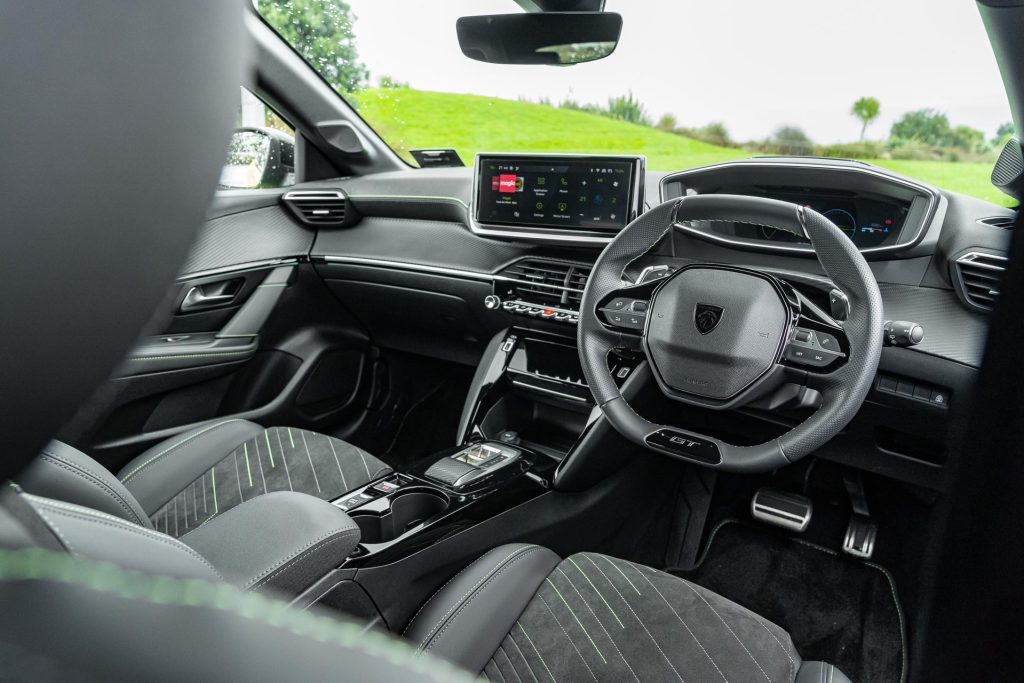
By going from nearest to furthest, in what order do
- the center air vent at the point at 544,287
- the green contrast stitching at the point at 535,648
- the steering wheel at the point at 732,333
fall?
the green contrast stitching at the point at 535,648
the steering wheel at the point at 732,333
the center air vent at the point at 544,287

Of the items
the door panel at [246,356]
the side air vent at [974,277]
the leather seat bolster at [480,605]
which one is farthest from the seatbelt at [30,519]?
the door panel at [246,356]

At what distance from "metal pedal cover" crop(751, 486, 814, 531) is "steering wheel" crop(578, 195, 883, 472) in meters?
0.82

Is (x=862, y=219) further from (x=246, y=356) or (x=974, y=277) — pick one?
(x=246, y=356)

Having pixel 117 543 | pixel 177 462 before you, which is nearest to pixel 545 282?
pixel 177 462

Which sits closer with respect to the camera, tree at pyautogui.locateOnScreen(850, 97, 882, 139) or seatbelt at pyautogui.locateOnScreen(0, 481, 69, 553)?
seatbelt at pyautogui.locateOnScreen(0, 481, 69, 553)

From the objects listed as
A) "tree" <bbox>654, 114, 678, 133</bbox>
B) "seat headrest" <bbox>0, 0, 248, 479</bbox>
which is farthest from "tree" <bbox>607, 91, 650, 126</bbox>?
"seat headrest" <bbox>0, 0, 248, 479</bbox>

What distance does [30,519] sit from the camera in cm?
46

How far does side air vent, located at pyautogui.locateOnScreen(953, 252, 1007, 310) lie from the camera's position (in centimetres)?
161

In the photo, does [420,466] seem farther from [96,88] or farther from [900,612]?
[96,88]

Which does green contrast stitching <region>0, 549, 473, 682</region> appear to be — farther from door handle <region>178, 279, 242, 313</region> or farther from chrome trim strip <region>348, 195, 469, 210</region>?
door handle <region>178, 279, 242, 313</region>

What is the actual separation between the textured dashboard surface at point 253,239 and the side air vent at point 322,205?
58mm

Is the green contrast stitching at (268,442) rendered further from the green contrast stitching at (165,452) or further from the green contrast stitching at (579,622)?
the green contrast stitching at (579,622)

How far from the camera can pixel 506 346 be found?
249cm

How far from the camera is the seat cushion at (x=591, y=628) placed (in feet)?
4.31
